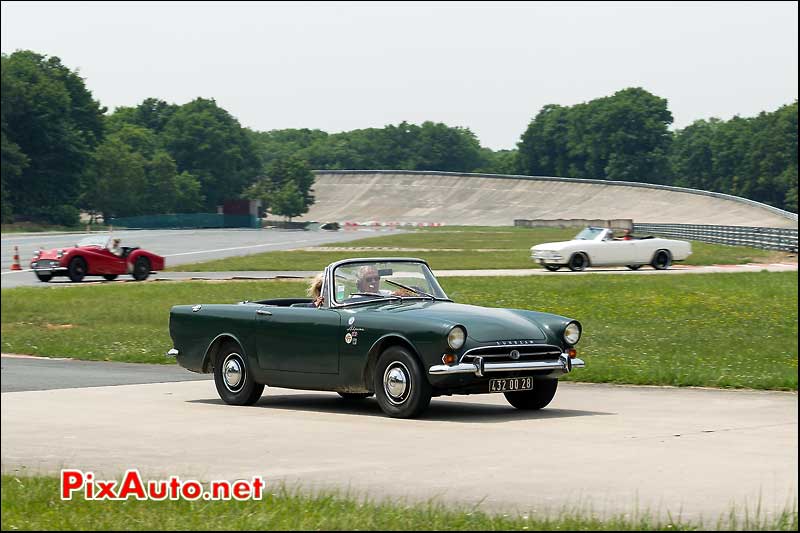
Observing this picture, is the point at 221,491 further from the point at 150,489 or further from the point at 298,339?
the point at 298,339

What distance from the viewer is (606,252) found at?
42562 millimetres

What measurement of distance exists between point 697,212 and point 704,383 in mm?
124097

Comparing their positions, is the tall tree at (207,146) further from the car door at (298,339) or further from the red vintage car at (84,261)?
the car door at (298,339)

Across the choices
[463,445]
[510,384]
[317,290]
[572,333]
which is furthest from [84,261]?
[463,445]

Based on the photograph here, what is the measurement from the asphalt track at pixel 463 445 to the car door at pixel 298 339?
1.54 ft

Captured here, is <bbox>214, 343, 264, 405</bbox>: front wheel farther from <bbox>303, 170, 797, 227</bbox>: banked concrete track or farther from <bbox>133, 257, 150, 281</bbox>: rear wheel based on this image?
<bbox>303, 170, 797, 227</bbox>: banked concrete track

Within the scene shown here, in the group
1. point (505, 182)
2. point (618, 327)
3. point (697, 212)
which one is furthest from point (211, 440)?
point (505, 182)

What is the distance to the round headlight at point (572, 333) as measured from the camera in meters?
12.9

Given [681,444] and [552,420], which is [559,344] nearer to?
[552,420]

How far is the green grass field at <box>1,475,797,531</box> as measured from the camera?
677 cm

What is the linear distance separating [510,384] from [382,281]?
214cm

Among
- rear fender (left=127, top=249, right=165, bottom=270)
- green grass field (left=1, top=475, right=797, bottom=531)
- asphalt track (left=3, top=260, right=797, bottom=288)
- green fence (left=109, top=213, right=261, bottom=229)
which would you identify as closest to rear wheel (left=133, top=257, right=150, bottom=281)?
rear fender (left=127, top=249, right=165, bottom=270)

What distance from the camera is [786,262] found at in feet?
160

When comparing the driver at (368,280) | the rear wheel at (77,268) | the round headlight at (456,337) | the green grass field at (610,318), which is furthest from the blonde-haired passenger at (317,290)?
the rear wheel at (77,268)
